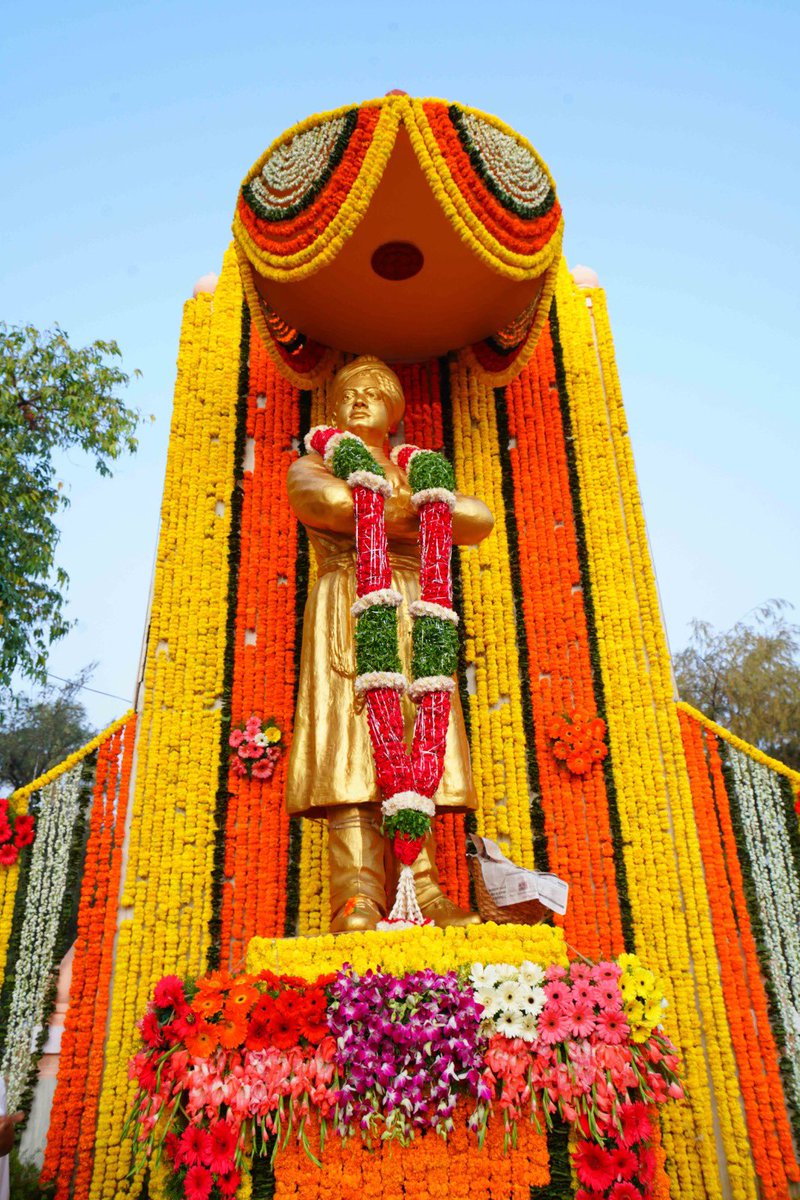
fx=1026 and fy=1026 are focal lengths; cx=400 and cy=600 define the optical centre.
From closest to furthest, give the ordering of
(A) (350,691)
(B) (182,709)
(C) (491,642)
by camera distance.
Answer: (A) (350,691) < (B) (182,709) < (C) (491,642)

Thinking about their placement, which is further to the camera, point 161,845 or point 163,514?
point 163,514

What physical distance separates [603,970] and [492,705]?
1.86m

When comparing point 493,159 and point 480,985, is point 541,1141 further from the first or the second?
point 493,159

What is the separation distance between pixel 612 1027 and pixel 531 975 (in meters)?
0.29

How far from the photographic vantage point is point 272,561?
5324 millimetres

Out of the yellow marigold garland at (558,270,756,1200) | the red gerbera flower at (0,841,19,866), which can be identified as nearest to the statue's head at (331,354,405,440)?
the yellow marigold garland at (558,270,756,1200)

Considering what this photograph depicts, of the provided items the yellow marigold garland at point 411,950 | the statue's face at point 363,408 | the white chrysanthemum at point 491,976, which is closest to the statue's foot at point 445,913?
the yellow marigold garland at point 411,950

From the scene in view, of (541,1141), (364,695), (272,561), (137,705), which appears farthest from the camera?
(272,561)

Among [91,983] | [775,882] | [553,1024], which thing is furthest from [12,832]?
[775,882]

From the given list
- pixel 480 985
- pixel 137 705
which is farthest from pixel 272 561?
pixel 480 985

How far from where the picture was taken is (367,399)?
4816mm

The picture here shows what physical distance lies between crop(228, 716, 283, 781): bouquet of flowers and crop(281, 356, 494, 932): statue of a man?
1.84 feet

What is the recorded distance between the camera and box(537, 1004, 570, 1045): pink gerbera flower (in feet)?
10.3

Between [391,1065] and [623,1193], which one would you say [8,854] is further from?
[623,1193]
